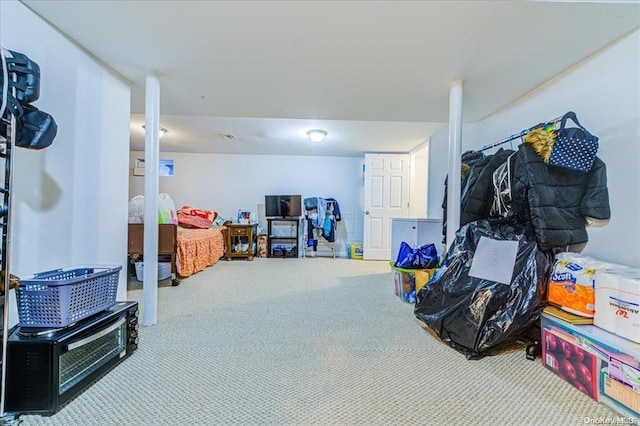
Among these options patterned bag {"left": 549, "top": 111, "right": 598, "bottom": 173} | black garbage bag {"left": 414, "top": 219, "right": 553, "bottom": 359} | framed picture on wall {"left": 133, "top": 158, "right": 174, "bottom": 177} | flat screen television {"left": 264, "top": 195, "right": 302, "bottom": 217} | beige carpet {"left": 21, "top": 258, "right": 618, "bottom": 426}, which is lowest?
beige carpet {"left": 21, "top": 258, "right": 618, "bottom": 426}

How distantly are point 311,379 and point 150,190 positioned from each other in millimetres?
1627

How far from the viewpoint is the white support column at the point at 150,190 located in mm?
1939

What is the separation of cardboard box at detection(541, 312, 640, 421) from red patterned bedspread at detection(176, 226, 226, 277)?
3.51 metres

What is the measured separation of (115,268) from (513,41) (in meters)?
2.57

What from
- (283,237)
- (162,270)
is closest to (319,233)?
(283,237)

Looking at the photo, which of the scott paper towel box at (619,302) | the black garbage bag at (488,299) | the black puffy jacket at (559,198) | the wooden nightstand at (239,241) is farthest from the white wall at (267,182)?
the scott paper towel box at (619,302)

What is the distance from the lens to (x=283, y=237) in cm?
542

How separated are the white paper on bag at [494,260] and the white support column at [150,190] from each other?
7.12ft

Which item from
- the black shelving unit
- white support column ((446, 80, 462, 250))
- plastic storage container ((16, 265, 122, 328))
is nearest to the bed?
plastic storage container ((16, 265, 122, 328))

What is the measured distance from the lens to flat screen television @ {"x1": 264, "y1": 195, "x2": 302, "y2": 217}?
5.38m

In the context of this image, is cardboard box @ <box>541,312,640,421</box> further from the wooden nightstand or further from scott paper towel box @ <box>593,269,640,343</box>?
the wooden nightstand

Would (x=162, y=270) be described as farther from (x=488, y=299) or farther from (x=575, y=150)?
(x=575, y=150)

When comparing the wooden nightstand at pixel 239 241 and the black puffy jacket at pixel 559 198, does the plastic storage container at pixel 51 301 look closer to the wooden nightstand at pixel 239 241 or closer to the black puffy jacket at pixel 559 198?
the black puffy jacket at pixel 559 198

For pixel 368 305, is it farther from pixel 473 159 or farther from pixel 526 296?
pixel 473 159
